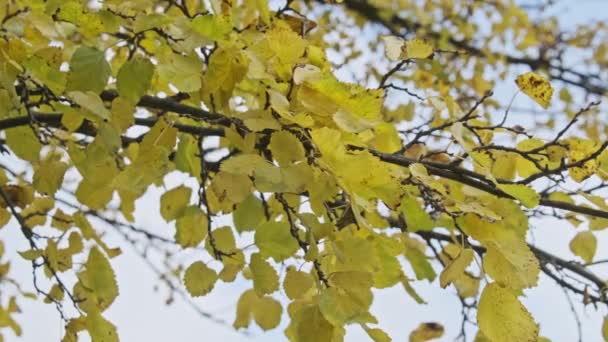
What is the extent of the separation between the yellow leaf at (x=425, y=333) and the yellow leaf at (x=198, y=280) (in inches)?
15.7

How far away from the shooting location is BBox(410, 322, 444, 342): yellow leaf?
1.07 metres

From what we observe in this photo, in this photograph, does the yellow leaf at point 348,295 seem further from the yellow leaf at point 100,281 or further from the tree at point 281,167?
the yellow leaf at point 100,281

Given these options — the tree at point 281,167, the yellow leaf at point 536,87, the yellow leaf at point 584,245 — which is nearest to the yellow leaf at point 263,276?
the tree at point 281,167

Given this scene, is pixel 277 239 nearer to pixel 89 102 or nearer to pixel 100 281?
pixel 89 102

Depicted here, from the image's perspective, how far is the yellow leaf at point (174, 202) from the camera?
3.31 feet

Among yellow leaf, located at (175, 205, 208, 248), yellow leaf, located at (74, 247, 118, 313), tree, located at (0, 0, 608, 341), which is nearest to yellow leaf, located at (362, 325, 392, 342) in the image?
tree, located at (0, 0, 608, 341)

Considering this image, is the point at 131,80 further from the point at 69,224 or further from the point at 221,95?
the point at 69,224

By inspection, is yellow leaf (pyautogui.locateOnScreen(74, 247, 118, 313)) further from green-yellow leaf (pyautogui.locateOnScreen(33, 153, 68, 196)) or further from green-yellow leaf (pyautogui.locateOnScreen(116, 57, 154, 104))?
green-yellow leaf (pyautogui.locateOnScreen(116, 57, 154, 104))

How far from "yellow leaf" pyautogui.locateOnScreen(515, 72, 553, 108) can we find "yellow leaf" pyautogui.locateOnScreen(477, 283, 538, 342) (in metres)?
0.24

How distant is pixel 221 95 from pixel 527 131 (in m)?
0.40

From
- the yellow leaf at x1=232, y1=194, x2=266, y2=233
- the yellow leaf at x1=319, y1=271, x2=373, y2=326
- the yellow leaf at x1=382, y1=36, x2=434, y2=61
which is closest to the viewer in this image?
the yellow leaf at x1=319, y1=271, x2=373, y2=326

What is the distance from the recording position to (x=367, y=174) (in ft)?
2.03

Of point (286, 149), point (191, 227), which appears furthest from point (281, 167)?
point (191, 227)

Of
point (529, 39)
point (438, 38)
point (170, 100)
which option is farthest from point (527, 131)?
point (438, 38)
